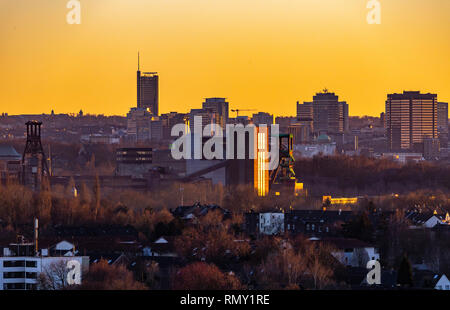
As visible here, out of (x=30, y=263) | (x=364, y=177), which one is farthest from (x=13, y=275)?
(x=364, y=177)

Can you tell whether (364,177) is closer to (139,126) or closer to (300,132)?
(139,126)

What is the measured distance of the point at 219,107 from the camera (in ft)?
387

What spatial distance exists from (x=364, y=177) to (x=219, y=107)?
1712 inches

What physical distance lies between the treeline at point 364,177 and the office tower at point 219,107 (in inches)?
1299

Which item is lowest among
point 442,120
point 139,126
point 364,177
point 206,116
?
point 364,177

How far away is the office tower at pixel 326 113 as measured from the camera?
155m

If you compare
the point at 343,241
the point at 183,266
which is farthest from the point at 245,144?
the point at 183,266

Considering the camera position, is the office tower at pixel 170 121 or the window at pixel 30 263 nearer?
the window at pixel 30 263

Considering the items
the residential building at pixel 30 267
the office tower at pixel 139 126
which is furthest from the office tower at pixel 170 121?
the residential building at pixel 30 267

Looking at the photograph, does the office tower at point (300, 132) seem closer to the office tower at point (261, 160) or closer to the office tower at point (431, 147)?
the office tower at point (431, 147)

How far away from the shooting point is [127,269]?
86.0 feet

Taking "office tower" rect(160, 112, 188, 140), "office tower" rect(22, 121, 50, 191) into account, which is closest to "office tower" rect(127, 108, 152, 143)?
"office tower" rect(160, 112, 188, 140)

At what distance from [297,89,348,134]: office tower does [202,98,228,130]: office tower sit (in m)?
34.4
